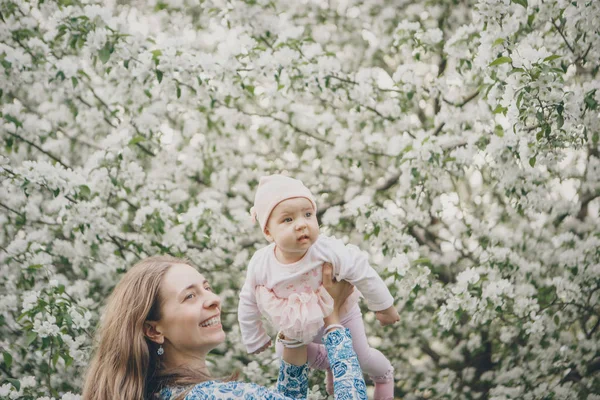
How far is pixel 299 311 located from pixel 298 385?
361 mm

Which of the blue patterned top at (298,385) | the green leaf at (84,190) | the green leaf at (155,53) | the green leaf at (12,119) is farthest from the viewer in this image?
the green leaf at (12,119)

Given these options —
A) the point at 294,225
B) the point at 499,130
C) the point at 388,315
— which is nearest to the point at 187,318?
the point at 294,225

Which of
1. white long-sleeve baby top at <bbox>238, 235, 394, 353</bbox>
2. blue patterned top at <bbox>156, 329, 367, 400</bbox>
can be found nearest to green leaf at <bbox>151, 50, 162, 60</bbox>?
white long-sleeve baby top at <bbox>238, 235, 394, 353</bbox>

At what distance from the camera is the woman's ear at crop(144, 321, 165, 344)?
7.01 ft

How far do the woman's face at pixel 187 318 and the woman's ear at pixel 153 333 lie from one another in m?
0.01

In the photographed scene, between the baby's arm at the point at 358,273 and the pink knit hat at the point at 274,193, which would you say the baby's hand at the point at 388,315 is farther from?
the pink knit hat at the point at 274,193

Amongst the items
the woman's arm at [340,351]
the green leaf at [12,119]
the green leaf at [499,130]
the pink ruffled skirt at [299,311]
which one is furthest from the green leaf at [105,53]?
the green leaf at [499,130]

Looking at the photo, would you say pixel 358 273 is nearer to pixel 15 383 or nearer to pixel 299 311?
pixel 299 311

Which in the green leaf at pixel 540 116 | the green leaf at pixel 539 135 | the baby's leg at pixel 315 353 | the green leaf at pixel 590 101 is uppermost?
the green leaf at pixel 590 101

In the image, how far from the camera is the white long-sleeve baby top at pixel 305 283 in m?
2.28

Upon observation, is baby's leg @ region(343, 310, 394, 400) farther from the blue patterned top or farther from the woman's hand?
the blue patterned top

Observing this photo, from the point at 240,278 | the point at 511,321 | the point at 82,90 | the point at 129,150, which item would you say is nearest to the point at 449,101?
the point at 511,321

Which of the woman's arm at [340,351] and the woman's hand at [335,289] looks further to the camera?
the woman's hand at [335,289]

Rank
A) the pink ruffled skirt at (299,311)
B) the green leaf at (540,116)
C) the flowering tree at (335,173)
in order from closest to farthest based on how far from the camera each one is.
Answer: the pink ruffled skirt at (299,311), the green leaf at (540,116), the flowering tree at (335,173)
